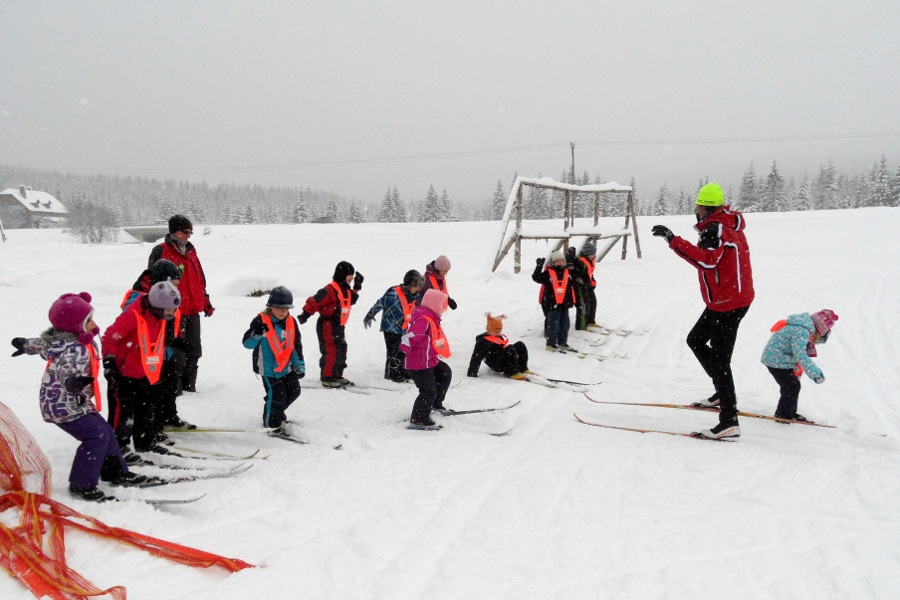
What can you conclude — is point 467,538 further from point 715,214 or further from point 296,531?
point 715,214

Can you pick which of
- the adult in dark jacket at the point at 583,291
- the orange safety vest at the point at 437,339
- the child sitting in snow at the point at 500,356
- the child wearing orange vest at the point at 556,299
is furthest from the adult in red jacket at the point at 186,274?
the adult in dark jacket at the point at 583,291

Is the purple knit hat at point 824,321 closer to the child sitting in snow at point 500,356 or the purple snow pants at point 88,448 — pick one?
the child sitting in snow at point 500,356

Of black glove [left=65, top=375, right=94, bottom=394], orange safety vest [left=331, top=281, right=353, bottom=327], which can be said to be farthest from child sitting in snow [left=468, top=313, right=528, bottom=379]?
black glove [left=65, top=375, right=94, bottom=394]

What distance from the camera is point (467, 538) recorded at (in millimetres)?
3045

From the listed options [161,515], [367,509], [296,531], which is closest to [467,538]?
[367,509]

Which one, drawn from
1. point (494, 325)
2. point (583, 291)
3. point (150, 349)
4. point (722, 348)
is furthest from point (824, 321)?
point (150, 349)

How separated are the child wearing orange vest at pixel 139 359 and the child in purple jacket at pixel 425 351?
2.08 metres

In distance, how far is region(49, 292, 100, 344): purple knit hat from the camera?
10.8 ft

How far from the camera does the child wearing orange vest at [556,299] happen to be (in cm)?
805

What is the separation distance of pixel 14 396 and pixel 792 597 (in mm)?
6770

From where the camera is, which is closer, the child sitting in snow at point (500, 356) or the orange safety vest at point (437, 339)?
the orange safety vest at point (437, 339)

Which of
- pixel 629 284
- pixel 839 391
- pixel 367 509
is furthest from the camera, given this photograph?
pixel 629 284

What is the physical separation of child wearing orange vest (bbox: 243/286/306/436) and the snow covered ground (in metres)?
0.32

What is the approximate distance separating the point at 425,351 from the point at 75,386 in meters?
2.74
